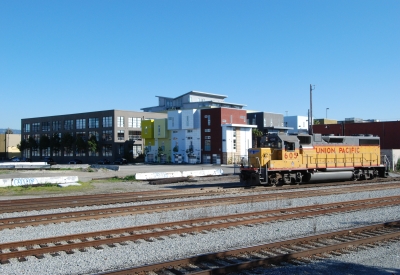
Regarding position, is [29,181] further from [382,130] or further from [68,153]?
[68,153]

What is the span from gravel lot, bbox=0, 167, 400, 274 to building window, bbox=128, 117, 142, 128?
69288 mm

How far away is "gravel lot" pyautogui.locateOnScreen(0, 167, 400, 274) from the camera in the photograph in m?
7.82

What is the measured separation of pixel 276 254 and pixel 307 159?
16375 mm

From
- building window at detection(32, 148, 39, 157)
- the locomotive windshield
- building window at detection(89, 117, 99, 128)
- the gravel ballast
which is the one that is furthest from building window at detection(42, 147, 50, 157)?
the gravel ballast

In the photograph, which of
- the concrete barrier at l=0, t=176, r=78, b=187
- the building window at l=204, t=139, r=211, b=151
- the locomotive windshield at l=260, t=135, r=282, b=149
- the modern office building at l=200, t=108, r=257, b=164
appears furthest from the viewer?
the building window at l=204, t=139, r=211, b=151

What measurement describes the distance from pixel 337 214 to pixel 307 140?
11109mm

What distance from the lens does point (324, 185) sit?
24.8m

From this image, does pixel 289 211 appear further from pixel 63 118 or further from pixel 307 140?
pixel 63 118

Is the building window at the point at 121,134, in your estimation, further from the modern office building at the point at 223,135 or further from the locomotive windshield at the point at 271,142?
the locomotive windshield at the point at 271,142

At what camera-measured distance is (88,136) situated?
8488cm

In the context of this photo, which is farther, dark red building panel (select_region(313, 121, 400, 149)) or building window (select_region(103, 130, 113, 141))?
building window (select_region(103, 130, 113, 141))

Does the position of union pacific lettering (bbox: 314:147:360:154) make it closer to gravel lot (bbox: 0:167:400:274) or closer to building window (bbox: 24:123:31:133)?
gravel lot (bbox: 0:167:400:274)

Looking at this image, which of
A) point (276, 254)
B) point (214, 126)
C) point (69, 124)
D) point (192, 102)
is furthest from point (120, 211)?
point (192, 102)

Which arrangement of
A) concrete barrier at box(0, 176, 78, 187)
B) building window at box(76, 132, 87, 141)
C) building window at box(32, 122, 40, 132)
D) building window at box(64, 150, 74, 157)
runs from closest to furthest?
concrete barrier at box(0, 176, 78, 187) < building window at box(76, 132, 87, 141) < building window at box(64, 150, 74, 157) < building window at box(32, 122, 40, 132)
